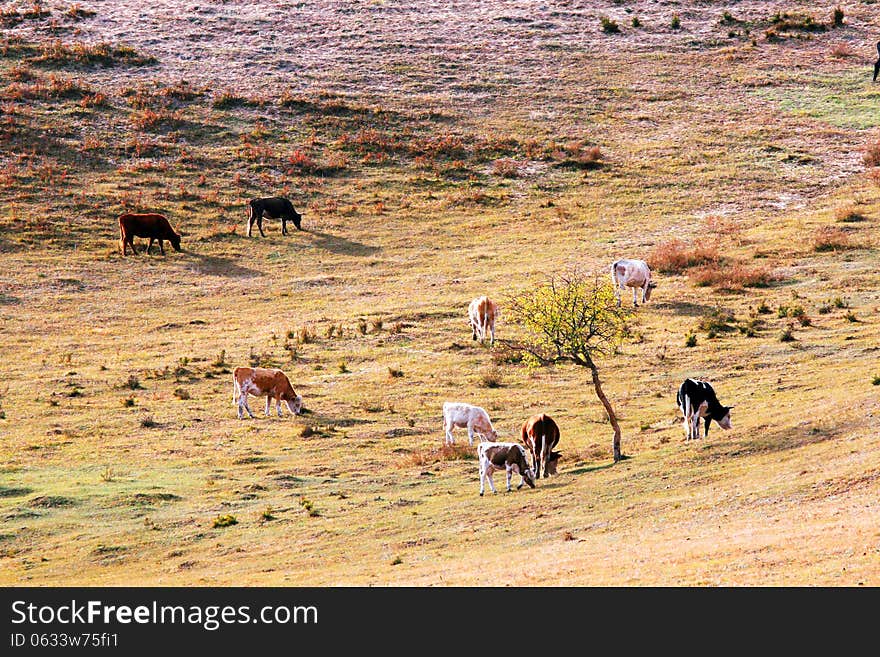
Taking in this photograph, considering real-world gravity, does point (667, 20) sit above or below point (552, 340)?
above

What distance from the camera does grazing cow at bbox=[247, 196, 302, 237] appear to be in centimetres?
5638

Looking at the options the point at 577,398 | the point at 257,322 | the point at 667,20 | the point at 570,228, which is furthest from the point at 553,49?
the point at 577,398

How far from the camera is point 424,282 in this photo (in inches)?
1948

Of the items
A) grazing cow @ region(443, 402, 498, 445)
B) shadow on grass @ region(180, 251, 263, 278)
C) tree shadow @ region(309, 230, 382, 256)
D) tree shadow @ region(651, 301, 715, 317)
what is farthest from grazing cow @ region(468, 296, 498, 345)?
tree shadow @ region(309, 230, 382, 256)

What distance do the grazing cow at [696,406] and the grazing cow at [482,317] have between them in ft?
42.4

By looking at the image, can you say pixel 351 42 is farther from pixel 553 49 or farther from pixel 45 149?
pixel 45 149

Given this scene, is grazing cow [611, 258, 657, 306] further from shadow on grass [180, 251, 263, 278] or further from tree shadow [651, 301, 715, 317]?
shadow on grass [180, 251, 263, 278]

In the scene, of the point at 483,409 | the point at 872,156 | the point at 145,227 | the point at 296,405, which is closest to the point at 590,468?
the point at 483,409

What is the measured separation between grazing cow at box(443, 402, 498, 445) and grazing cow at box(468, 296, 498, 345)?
10.6 metres

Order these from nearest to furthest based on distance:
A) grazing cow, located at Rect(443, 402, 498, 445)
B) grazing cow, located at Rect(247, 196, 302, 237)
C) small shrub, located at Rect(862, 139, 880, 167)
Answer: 1. grazing cow, located at Rect(443, 402, 498, 445)
2. grazing cow, located at Rect(247, 196, 302, 237)
3. small shrub, located at Rect(862, 139, 880, 167)

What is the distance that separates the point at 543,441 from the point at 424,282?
24.3 meters

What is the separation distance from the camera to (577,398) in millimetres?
33875

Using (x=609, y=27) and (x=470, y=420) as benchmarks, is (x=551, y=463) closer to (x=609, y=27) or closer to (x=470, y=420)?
(x=470, y=420)

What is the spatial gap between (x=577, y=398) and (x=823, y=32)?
62032 mm
